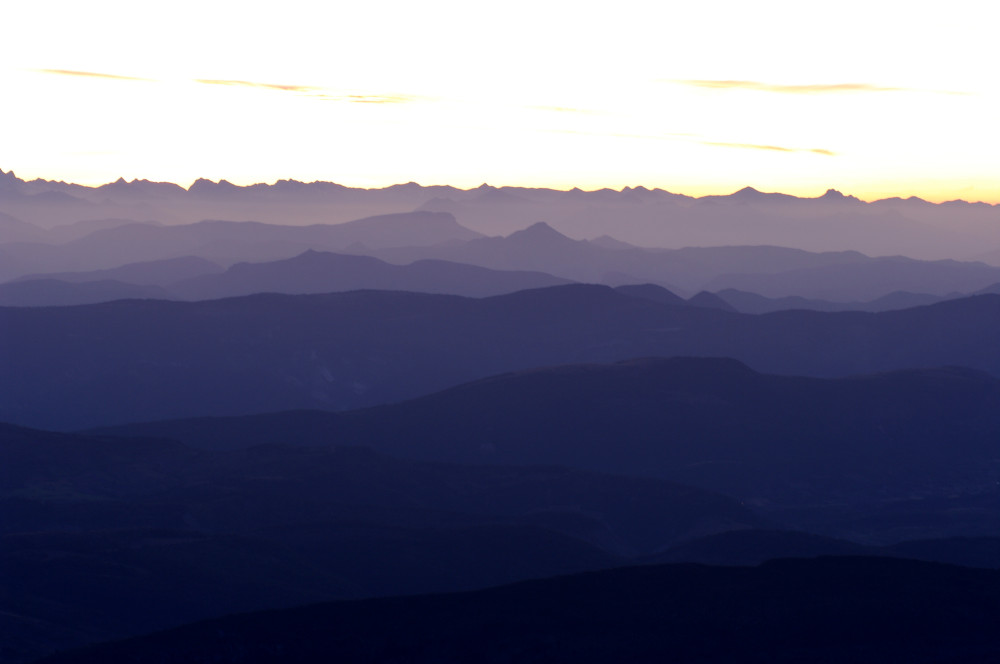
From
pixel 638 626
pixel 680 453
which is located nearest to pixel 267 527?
pixel 638 626

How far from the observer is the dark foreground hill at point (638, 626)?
6706 cm

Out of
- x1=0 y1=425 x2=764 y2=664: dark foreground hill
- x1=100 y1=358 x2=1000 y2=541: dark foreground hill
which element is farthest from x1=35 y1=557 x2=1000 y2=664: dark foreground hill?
x1=100 y1=358 x2=1000 y2=541: dark foreground hill

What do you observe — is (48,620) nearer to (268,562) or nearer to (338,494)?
(268,562)

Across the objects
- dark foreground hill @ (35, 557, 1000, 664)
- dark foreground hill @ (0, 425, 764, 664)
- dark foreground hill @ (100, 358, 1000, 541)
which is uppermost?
dark foreground hill @ (100, 358, 1000, 541)

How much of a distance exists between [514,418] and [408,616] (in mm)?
126832

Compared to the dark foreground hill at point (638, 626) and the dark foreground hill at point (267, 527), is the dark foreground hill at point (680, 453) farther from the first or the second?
the dark foreground hill at point (638, 626)

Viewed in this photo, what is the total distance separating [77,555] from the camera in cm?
10644

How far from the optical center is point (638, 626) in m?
70.9

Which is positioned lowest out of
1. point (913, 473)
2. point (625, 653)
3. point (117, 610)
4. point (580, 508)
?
point (625, 653)

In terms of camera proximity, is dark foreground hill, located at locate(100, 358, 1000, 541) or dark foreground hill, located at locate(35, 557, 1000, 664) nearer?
dark foreground hill, located at locate(35, 557, 1000, 664)

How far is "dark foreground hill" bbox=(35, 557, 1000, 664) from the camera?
220 feet

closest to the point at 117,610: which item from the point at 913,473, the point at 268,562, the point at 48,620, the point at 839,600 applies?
the point at 48,620

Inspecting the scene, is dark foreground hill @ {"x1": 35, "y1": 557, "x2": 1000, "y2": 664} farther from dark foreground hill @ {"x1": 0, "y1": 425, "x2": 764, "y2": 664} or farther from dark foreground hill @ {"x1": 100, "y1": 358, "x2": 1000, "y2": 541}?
dark foreground hill @ {"x1": 100, "y1": 358, "x2": 1000, "y2": 541}

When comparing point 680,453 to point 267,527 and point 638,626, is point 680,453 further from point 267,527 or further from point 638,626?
point 638,626
